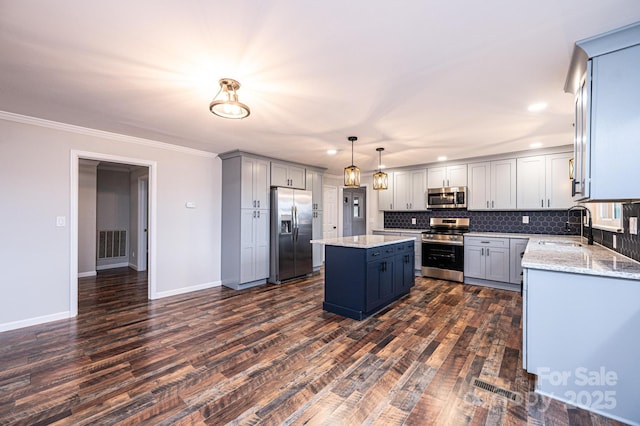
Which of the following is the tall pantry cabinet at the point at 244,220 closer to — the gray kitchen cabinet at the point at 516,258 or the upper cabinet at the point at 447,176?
the upper cabinet at the point at 447,176

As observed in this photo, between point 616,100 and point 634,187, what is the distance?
54 centimetres

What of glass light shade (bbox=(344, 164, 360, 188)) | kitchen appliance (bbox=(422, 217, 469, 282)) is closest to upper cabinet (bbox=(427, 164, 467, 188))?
kitchen appliance (bbox=(422, 217, 469, 282))

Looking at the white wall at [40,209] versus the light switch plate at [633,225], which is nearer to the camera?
the light switch plate at [633,225]

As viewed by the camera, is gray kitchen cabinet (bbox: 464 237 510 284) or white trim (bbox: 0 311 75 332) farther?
gray kitchen cabinet (bbox: 464 237 510 284)

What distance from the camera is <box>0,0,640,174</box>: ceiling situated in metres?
1.53

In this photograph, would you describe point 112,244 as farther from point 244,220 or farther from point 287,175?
point 287,175

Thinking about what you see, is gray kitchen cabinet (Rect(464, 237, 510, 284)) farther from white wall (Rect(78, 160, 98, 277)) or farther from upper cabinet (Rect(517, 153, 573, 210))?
white wall (Rect(78, 160, 98, 277))

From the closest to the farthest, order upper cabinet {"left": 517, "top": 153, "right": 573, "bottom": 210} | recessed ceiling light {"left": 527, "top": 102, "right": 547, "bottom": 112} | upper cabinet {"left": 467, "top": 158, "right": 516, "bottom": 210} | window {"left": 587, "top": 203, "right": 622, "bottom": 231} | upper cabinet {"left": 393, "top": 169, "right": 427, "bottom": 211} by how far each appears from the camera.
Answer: recessed ceiling light {"left": 527, "top": 102, "right": 547, "bottom": 112} → window {"left": 587, "top": 203, "right": 622, "bottom": 231} → upper cabinet {"left": 517, "top": 153, "right": 573, "bottom": 210} → upper cabinet {"left": 467, "top": 158, "right": 516, "bottom": 210} → upper cabinet {"left": 393, "top": 169, "right": 427, "bottom": 211}

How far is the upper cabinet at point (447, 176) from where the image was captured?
5.32 m

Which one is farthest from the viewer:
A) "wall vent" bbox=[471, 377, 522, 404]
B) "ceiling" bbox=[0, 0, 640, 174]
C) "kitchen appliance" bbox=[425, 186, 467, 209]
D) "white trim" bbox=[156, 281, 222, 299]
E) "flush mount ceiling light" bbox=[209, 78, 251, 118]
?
"kitchen appliance" bbox=[425, 186, 467, 209]

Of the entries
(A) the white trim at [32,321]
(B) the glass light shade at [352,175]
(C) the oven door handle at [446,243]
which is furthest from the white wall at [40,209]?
(C) the oven door handle at [446,243]

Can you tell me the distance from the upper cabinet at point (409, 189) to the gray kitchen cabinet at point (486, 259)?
1.25 meters

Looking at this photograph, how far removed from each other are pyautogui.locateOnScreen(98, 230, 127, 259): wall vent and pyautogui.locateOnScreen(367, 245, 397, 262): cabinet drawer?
239 inches

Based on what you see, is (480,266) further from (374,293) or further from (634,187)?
(634,187)
